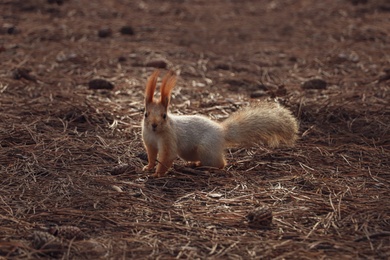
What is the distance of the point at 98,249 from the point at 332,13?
878 cm

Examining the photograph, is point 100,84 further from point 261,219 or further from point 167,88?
point 261,219

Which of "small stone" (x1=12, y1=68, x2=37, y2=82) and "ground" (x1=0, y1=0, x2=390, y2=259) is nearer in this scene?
"ground" (x1=0, y1=0, x2=390, y2=259)

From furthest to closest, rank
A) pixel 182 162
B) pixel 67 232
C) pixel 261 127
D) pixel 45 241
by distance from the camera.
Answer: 1. pixel 182 162
2. pixel 261 127
3. pixel 67 232
4. pixel 45 241

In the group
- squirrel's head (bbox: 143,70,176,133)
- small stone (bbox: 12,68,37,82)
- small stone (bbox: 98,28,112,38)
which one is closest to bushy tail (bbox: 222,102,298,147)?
squirrel's head (bbox: 143,70,176,133)

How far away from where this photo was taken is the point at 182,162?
4348mm

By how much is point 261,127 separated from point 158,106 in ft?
2.56

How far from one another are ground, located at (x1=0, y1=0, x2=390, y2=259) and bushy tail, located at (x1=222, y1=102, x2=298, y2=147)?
12cm

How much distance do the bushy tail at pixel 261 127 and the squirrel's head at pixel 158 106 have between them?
526 mm

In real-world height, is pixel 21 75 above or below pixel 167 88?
below

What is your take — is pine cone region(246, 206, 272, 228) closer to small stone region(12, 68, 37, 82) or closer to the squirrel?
the squirrel

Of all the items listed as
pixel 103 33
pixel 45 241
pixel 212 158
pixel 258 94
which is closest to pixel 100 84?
pixel 258 94

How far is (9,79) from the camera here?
6.16 meters

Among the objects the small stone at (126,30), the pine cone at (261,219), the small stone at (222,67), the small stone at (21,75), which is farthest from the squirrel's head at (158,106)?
the small stone at (126,30)

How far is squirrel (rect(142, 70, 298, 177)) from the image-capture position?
12.6 ft
